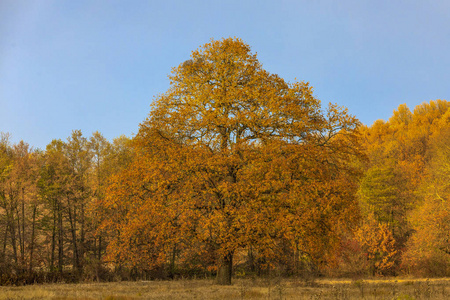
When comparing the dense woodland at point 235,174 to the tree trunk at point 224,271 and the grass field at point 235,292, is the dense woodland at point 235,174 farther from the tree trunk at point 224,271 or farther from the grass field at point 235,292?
the grass field at point 235,292

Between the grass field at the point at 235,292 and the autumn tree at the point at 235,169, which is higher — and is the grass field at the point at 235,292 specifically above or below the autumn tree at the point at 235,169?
below

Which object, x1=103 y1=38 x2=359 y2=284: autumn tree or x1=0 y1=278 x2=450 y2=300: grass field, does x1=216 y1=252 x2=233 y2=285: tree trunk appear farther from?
x1=0 y1=278 x2=450 y2=300: grass field

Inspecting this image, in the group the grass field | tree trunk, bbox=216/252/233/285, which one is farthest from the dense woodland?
the grass field

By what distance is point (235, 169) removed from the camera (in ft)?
61.1

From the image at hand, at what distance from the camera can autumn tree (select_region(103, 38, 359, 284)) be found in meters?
16.8

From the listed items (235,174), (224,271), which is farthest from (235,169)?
(224,271)

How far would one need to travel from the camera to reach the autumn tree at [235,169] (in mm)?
16750

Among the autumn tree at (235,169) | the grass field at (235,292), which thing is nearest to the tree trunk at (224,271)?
the autumn tree at (235,169)

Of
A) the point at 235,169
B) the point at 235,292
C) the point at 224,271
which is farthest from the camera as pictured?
the point at 224,271

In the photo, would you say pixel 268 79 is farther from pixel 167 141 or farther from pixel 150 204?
pixel 150 204

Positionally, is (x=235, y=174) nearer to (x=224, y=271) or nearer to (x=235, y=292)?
(x=224, y=271)

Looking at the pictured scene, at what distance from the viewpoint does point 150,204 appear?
58.5ft

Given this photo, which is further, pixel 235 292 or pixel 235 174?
pixel 235 174

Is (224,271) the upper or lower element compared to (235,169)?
lower
